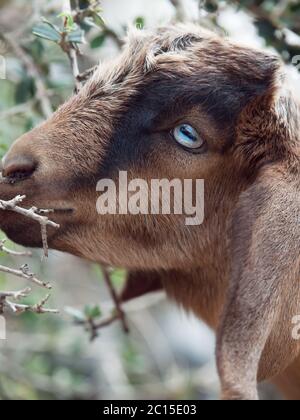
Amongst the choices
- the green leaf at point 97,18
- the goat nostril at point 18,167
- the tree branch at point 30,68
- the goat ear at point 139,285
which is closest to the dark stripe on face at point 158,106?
the goat nostril at point 18,167

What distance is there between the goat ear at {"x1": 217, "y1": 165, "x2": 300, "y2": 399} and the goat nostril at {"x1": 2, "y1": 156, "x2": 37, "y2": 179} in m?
0.73

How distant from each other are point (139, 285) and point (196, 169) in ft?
2.96

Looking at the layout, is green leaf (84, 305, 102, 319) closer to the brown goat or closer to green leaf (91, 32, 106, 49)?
the brown goat

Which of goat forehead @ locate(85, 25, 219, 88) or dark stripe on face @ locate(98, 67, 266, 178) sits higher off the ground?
goat forehead @ locate(85, 25, 219, 88)

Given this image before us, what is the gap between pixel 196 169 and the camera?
2.82m

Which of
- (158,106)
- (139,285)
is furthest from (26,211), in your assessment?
(139,285)

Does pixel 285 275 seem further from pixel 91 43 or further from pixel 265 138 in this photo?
pixel 91 43

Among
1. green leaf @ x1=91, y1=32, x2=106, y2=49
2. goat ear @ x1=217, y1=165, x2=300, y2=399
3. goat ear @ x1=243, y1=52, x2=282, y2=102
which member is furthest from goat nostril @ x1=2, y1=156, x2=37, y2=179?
green leaf @ x1=91, y1=32, x2=106, y2=49

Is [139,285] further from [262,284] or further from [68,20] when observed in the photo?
[68,20]

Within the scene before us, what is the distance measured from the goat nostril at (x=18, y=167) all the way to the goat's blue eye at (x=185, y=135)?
1.70 ft

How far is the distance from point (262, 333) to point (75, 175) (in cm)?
83

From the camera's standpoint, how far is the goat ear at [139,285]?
3454 mm

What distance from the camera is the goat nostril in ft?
8.53
